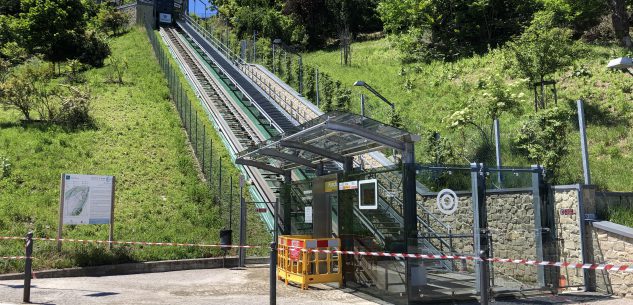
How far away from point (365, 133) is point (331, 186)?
2.57 metres

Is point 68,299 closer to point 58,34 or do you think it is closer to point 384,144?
point 384,144

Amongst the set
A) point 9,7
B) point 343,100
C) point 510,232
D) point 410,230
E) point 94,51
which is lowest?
point 510,232

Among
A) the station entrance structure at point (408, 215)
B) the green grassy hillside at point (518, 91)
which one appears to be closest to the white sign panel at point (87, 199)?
the station entrance structure at point (408, 215)

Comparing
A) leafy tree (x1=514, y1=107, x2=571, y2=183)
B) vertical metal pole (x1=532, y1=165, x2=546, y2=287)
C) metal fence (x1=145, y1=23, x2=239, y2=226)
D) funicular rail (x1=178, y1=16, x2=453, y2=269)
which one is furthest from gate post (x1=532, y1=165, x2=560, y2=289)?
metal fence (x1=145, y1=23, x2=239, y2=226)

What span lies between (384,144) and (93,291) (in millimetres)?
6629

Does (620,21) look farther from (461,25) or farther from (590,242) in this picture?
(590,242)

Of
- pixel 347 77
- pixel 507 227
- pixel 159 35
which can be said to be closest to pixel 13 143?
pixel 507 227

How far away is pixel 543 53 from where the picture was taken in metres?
21.6

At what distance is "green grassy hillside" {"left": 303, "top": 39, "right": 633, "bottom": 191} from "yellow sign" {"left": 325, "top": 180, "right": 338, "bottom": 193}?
23.0 ft

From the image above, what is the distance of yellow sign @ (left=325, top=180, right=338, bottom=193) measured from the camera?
1161cm

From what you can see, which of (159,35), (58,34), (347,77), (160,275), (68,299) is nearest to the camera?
(68,299)

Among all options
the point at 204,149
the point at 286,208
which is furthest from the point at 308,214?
the point at 204,149

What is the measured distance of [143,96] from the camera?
31.1m

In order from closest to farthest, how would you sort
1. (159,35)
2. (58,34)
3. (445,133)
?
(445,133) < (58,34) < (159,35)
